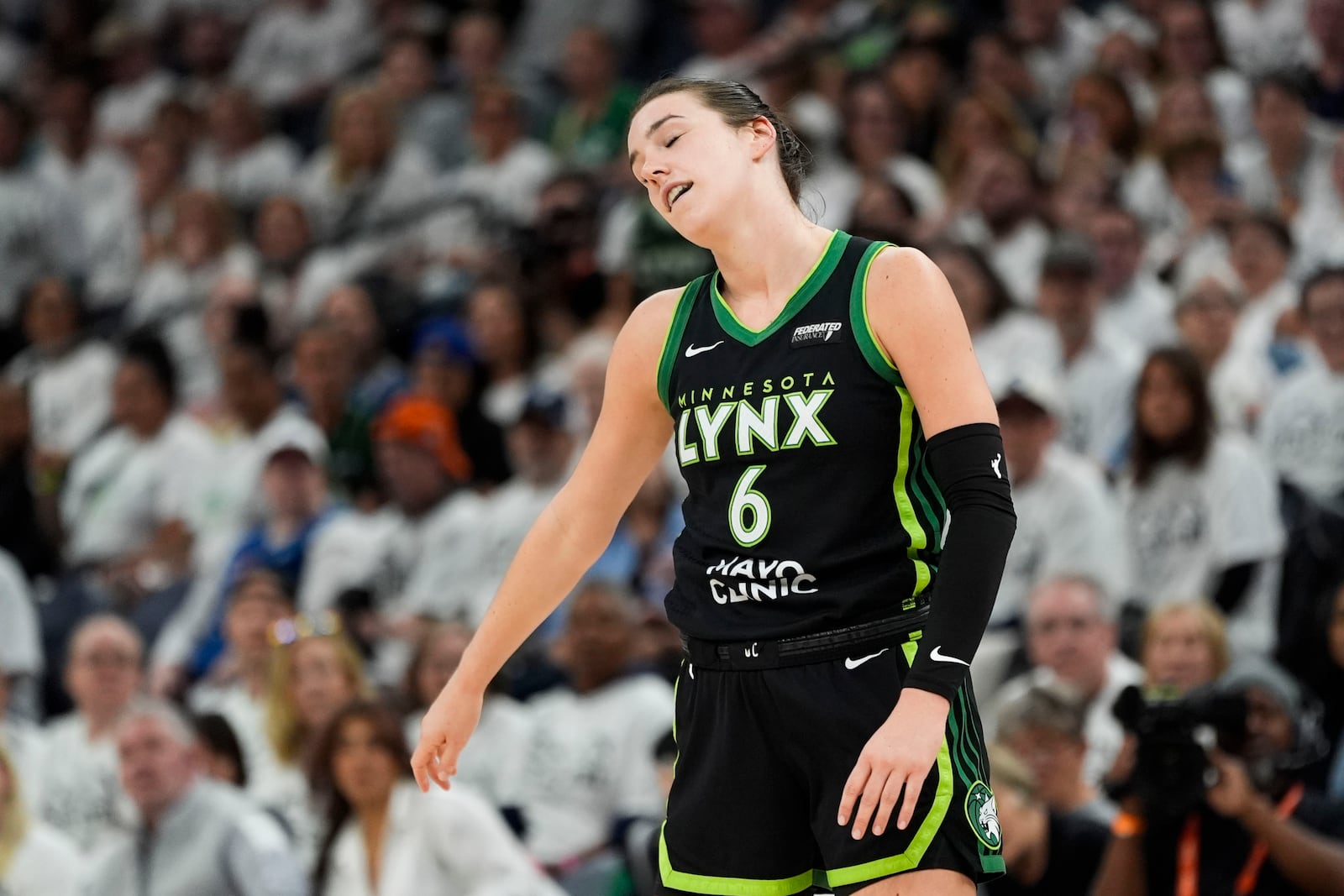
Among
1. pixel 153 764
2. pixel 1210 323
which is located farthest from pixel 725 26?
pixel 153 764

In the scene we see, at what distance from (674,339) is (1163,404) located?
4405mm

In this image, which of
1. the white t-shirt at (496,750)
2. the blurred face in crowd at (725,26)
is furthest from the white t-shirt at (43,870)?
the blurred face in crowd at (725,26)

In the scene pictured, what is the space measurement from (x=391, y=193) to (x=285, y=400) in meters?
2.05

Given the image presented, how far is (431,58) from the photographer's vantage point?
535 inches

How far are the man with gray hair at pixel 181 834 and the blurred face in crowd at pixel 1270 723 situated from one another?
3111 millimetres

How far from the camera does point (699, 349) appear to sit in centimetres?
337

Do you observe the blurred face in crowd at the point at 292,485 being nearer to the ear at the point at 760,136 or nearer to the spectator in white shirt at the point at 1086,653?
the spectator in white shirt at the point at 1086,653

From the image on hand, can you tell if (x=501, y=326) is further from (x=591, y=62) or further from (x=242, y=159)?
(x=242, y=159)

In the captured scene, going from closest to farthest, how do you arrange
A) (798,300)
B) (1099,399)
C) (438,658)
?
1. (798,300)
2. (438,658)
3. (1099,399)

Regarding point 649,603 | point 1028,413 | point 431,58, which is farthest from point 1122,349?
point 431,58

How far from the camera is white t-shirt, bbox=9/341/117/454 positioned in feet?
38.8

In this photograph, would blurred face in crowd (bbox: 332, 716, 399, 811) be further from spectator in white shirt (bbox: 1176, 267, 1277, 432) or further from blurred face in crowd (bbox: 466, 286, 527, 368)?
blurred face in crowd (bbox: 466, 286, 527, 368)

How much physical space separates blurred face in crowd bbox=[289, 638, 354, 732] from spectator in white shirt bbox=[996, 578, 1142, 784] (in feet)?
8.06

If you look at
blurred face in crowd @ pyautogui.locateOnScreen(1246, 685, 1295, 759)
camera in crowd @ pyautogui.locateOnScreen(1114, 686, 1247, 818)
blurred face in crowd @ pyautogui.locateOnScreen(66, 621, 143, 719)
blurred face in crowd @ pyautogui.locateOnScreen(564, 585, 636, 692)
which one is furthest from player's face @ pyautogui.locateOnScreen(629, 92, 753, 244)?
blurred face in crowd @ pyautogui.locateOnScreen(66, 621, 143, 719)
